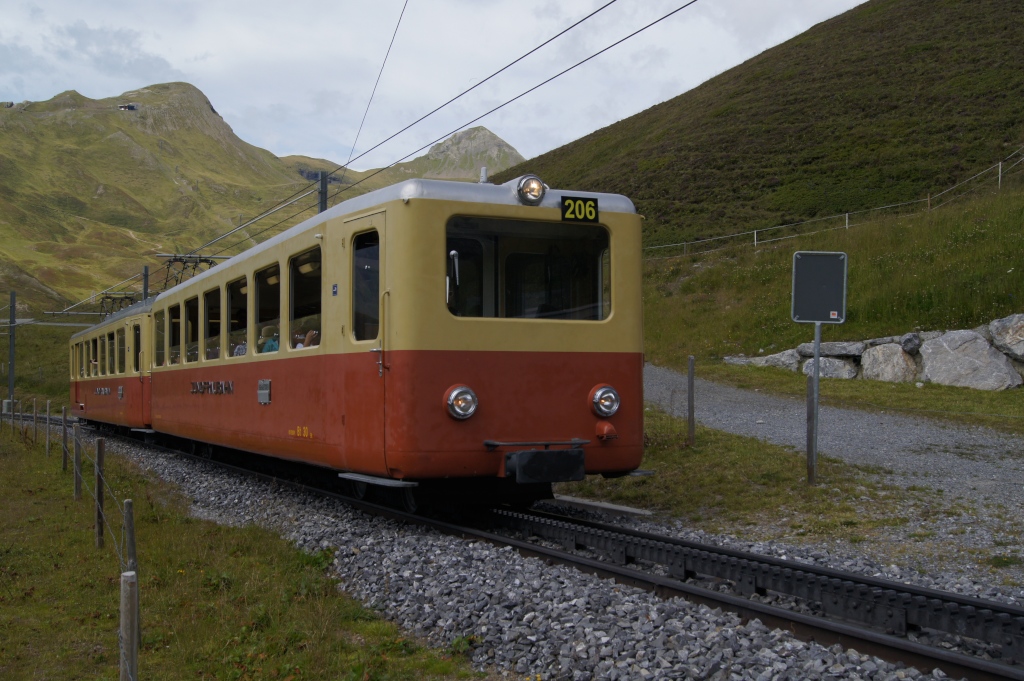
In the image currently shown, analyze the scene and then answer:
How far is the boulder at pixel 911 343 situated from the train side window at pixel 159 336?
15.8 m

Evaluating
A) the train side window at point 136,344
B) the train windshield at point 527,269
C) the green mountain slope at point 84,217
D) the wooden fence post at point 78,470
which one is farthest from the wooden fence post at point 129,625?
the green mountain slope at point 84,217

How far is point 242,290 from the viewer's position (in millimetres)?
11062

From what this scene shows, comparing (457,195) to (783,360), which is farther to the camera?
(783,360)

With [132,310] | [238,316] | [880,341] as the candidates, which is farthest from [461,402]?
[880,341]

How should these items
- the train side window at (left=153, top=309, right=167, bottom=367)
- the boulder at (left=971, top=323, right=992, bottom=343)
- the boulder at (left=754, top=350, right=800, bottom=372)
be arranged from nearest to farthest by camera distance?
the train side window at (left=153, top=309, right=167, bottom=367) → the boulder at (left=971, top=323, right=992, bottom=343) → the boulder at (left=754, top=350, right=800, bottom=372)

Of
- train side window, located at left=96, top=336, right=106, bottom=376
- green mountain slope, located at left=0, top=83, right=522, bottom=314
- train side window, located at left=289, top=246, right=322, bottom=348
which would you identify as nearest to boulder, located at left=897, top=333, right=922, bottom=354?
train side window, located at left=289, top=246, right=322, bottom=348

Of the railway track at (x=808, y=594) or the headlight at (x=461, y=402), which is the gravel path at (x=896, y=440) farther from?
the headlight at (x=461, y=402)

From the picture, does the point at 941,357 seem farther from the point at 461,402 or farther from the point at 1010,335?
the point at 461,402

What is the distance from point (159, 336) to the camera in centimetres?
1577

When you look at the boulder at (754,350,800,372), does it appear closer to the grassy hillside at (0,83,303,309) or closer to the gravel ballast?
the gravel ballast

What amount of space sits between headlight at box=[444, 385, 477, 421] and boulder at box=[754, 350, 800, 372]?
57.4 feet

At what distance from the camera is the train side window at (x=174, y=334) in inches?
566

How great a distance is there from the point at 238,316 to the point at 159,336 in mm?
5223

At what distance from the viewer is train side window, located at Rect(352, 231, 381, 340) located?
7.95 meters
